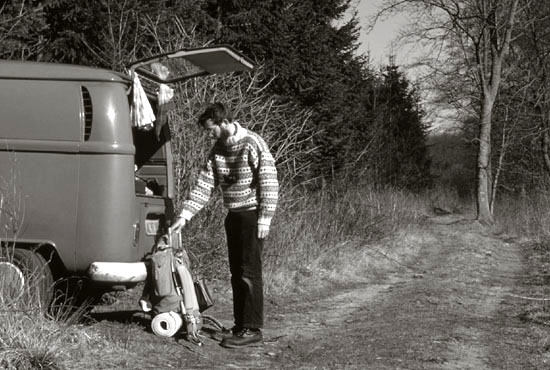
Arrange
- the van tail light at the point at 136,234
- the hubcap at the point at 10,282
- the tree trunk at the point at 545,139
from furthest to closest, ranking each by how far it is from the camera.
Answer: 1. the tree trunk at the point at 545,139
2. the van tail light at the point at 136,234
3. the hubcap at the point at 10,282

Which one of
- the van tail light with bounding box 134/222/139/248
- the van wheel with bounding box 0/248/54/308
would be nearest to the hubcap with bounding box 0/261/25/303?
the van wheel with bounding box 0/248/54/308

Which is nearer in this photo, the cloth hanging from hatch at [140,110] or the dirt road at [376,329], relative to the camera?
the dirt road at [376,329]

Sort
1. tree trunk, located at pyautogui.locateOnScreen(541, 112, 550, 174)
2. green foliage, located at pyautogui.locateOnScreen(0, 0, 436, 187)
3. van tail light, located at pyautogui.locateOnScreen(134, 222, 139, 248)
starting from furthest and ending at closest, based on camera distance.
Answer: tree trunk, located at pyautogui.locateOnScreen(541, 112, 550, 174), green foliage, located at pyautogui.locateOnScreen(0, 0, 436, 187), van tail light, located at pyautogui.locateOnScreen(134, 222, 139, 248)

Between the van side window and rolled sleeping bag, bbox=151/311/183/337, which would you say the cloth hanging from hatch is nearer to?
the van side window

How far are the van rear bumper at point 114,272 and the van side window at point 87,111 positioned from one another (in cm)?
93

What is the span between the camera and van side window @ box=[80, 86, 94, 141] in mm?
6094

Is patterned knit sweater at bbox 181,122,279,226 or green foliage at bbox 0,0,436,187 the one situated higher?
green foliage at bbox 0,0,436,187

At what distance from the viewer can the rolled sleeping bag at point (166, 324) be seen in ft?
20.8

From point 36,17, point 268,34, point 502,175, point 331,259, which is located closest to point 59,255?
point 36,17

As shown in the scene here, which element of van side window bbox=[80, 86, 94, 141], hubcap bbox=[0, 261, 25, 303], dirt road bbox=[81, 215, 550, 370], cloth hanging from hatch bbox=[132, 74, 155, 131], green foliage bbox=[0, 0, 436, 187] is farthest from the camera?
green foliage bbox=[0, 0, 436, 187]

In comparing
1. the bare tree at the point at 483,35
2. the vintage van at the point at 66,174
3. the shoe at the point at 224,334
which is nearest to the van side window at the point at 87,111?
the vintage van at the point at 66,174

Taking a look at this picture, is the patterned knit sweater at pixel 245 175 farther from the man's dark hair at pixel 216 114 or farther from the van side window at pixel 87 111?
the van side window at pixel 87 111

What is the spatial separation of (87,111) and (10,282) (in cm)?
136

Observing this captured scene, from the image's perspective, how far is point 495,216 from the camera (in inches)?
1209
